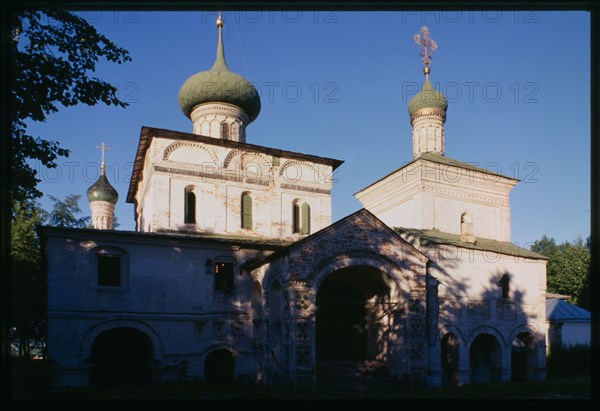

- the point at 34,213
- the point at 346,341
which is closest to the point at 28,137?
the point at 346,341

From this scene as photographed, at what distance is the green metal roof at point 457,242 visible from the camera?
19.4m

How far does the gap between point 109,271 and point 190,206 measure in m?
4.38

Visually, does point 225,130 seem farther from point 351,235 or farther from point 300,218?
point 351,235

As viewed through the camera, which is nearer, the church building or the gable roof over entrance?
the church building

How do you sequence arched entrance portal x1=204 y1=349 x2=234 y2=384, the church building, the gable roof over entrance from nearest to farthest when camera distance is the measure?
the church building < the gable roof over entrance < arched entrance portal x1=204 y1=349 x2=234 y2=384

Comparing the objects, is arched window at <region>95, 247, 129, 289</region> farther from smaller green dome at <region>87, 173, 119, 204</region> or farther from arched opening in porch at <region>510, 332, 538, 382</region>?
smaller green dome at <region>87, 173, 119, 204</region>

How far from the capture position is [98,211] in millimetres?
30406

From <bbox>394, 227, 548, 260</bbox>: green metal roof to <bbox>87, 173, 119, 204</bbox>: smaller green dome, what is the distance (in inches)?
694

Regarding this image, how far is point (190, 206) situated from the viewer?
1956 centimetres

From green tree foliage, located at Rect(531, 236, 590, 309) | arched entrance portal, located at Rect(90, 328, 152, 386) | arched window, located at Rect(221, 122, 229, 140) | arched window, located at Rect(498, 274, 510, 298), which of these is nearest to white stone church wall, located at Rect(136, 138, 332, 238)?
arched window, located at Rect(221, 122, 229, 140)

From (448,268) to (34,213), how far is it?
70.9ft

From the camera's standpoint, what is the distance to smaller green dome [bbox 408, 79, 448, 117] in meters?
24.6

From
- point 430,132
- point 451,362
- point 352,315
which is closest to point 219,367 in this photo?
→ point 352,315

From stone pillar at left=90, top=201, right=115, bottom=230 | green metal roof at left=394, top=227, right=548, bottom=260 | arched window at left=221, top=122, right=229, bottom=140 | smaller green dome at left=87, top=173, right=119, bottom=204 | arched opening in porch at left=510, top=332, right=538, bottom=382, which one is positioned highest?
arched window at left=221, top=122, right=229, bottom=140
